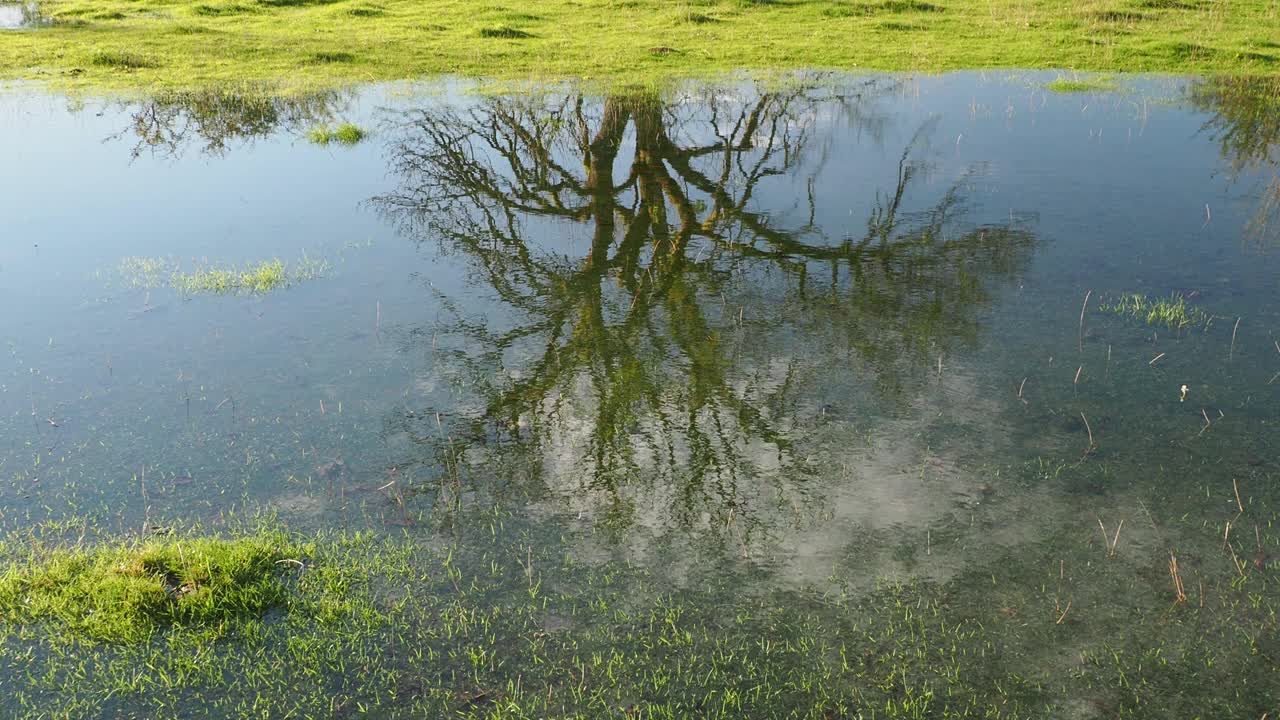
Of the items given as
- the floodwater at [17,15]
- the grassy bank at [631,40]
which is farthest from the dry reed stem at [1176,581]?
the floodwater at [17,15]

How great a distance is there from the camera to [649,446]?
5.66m

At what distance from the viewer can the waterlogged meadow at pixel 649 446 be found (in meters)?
4.04

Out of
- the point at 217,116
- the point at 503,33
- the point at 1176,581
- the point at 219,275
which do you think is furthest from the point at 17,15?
the point at 1176,581

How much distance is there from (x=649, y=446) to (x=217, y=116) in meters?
12.2

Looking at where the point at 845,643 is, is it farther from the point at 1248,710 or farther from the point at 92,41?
the point at 92,41

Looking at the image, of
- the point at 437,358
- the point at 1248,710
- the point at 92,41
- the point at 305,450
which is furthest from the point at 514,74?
the point at 1248,710

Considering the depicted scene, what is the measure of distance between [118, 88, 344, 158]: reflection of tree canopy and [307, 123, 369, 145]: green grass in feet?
2.28

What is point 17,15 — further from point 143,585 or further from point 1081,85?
point 143,585

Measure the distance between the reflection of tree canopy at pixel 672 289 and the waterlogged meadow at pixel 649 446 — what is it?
0.04m

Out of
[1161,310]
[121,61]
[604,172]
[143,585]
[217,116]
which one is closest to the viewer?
[143,585]

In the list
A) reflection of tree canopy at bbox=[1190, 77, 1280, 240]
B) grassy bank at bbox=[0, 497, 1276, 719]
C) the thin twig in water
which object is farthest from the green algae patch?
reflection of tree canopy at bbox=[1190, 77, 1280, 240]

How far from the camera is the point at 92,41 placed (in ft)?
74.2

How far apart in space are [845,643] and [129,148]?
40.8ft

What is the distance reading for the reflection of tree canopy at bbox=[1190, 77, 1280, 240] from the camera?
9.88m
